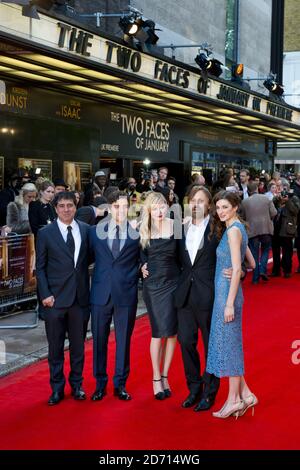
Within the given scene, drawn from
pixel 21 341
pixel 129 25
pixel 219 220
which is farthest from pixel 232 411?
pixel 129 25

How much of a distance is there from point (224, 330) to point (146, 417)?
0.97 metres

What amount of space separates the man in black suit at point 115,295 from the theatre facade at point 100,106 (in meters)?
4.99

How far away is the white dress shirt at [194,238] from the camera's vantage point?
573cm

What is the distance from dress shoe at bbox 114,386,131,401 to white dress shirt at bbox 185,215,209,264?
1334mm

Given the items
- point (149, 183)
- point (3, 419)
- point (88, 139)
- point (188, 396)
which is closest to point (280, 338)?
point (188, 396)

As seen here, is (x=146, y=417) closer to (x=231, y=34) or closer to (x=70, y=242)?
(x=70, y=242)

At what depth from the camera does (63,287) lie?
19.5 ft

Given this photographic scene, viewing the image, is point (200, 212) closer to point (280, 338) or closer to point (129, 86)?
point (280, 338)

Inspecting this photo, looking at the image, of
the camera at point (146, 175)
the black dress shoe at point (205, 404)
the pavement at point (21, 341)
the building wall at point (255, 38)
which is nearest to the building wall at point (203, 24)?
the building wall at point (255, 38)

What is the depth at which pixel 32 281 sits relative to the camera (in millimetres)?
9094

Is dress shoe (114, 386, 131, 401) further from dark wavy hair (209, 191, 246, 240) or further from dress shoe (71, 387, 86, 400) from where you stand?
dark wavy hair (209, 191, 246, 240)

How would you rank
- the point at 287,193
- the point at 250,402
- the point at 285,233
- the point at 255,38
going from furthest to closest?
1. the point at 255,38
2. the point at 287,193
3. the point at 285,233
4. the point at 250,402

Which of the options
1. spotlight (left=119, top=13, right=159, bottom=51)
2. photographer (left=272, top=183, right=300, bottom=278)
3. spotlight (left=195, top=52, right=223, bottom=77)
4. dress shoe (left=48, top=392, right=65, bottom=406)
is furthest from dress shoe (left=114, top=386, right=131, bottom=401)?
spotlight (left=195, top=52, right=223, bottom=77)

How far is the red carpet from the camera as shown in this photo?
4961 millimetres
